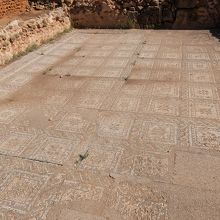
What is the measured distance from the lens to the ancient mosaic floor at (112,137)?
2.63 m

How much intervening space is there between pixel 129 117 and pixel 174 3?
516cm

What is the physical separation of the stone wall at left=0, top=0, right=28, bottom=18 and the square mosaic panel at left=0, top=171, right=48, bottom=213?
526 cm

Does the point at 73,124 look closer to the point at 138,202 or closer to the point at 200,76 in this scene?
the point at 138,202

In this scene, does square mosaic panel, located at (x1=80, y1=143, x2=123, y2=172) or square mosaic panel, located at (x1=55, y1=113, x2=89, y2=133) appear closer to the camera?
square mosaic panel, located at (x1=80, y1=143, x2=123, y2=172)

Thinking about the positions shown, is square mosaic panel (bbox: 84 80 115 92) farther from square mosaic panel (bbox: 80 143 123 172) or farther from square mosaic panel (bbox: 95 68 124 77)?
square mosaic panel (bbox: 80 143 123 172)

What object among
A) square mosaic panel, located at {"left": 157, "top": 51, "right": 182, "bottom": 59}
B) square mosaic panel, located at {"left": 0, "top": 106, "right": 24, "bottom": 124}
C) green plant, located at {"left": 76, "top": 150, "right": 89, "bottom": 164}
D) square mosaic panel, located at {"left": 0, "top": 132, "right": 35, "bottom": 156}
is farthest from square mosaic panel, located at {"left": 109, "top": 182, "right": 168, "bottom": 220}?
square mosaic panel, located at {"left": 157, "top": 51, "right": 182, "bottom": 59}

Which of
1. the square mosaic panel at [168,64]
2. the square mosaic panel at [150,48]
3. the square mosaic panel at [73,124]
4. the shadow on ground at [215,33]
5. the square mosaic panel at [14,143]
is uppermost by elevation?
the square mosaic panel at [14,143]

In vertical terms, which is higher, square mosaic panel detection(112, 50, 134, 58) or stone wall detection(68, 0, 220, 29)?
stone wall detection(68, 0, 220, 29)

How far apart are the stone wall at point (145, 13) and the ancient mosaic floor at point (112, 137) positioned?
214 centimetres

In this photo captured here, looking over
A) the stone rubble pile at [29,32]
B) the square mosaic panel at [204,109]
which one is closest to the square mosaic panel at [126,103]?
the square mosaic panel at [204,109]

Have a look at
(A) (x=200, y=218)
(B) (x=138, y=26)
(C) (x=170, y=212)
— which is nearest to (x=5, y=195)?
(C) (x=170, y=212)

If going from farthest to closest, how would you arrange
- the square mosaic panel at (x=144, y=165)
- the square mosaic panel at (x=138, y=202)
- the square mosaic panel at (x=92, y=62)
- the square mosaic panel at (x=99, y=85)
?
the square mosaic panel at (x=92, y=62) → the square mosaic panel at (x=99, y=85) → the square mosaic panel at (x=144, y=165) → the square mosaic panel at (x=138, y=202)

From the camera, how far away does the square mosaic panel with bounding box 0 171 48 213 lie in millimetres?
2656

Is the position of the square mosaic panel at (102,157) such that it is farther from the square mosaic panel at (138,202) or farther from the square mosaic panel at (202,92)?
the square mosaic panel at (202,92)
